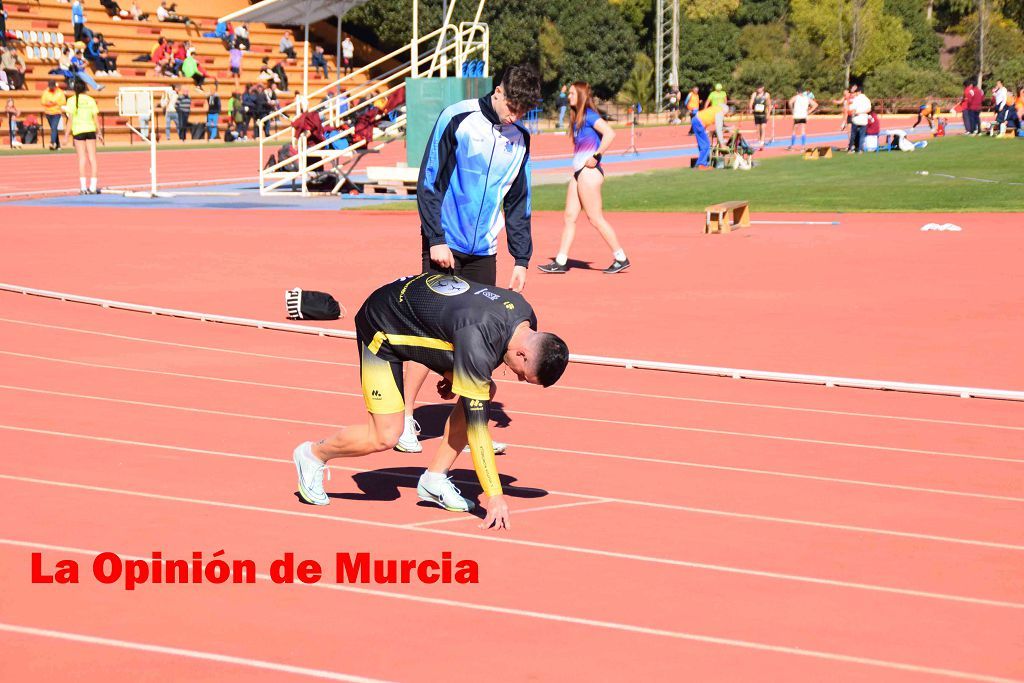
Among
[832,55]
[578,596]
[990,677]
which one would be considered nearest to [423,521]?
[578,596]

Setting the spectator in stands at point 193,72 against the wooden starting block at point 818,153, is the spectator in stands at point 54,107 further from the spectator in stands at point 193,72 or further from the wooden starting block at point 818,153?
the wooden starting block at point 818,153

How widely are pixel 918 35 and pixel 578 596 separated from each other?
3317 inches

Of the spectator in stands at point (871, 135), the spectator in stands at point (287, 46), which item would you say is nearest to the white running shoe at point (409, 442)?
the spectator in stands at point (871, 135)

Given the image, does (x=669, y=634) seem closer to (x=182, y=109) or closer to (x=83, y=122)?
(x=83, y=122)

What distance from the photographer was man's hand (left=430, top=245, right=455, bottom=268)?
24.8ft

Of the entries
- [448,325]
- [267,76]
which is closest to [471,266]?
[448,325]

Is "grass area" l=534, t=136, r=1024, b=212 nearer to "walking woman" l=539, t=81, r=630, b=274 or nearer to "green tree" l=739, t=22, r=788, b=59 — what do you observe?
"walking woman" l=539, t=81, r=630, b=274

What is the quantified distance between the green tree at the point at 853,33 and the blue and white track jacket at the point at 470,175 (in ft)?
238

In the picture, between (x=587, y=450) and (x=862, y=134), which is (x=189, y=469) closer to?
(x=587, y=450)

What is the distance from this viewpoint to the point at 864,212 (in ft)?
73.7

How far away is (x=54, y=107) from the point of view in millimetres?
39062

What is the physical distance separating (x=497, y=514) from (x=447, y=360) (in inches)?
27.0

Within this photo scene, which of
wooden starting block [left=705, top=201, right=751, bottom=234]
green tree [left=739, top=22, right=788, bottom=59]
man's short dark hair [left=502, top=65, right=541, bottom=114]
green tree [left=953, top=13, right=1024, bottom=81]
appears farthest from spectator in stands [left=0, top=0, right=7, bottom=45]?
green tree [left=953, top=13, right=1024, bottom=81]

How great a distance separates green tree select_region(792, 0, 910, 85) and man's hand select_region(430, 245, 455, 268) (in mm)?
72926
